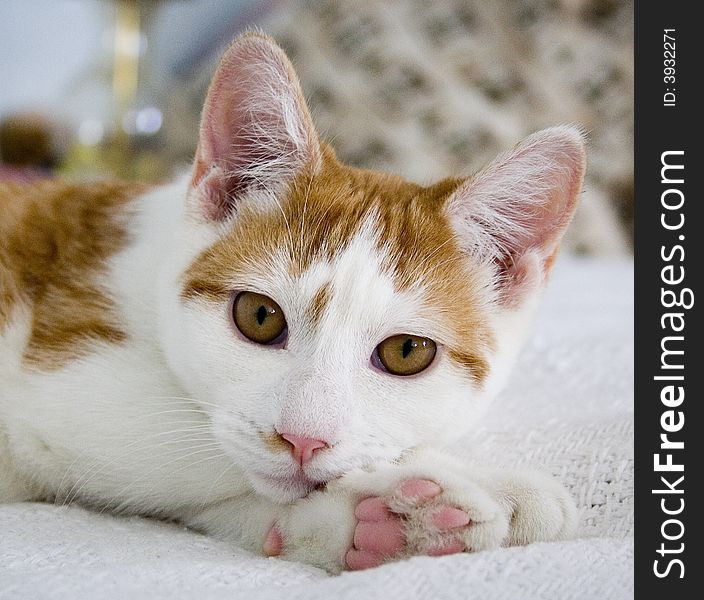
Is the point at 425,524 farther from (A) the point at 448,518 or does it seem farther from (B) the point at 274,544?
(B) the point at 274,544

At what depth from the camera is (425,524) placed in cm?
79

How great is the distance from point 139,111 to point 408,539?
291 cm

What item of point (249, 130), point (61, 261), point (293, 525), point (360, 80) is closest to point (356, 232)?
point (249, 130)

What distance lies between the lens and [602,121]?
3152 mm

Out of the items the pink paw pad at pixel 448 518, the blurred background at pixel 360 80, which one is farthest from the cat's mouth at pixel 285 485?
the blurred background at pixel 360 80

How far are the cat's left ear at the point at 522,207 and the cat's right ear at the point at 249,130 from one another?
222 millimetres

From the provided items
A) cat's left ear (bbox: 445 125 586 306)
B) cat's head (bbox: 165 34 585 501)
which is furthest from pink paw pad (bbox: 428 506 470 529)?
cat's left ear (bbox: 445 125 586 306)

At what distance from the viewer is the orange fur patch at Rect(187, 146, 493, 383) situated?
964 millimetres

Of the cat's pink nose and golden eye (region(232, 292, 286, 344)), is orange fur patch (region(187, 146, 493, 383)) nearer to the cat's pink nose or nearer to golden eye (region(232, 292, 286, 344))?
golden eye (region(232, 292, 286, 344))

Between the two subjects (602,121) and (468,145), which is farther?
(602,121)

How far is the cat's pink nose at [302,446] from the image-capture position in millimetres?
816

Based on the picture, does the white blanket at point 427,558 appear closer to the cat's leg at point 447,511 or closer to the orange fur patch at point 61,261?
the cat's leg at point 447,511
